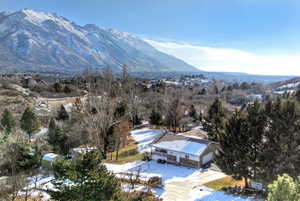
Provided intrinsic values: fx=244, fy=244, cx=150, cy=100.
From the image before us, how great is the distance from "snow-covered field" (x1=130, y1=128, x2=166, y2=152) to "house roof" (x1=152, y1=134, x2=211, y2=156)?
10.6 feet

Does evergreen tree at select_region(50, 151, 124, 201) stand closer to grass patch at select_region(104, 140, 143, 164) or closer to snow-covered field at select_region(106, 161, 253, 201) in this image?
snow-covered field at select_region(106, 161, 253, 201)

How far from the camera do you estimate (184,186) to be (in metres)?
22.9

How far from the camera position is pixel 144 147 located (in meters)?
35.9

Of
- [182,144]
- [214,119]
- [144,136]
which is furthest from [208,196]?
[144,136]

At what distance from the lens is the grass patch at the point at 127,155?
3084cm

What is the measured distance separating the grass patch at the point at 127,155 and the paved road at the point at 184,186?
867 centimetres

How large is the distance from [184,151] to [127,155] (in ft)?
26.9

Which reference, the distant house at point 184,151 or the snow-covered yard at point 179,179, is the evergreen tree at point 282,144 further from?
the distant house at point 184,151

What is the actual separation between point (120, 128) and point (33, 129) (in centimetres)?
1909

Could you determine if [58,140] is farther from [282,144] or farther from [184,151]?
[282,144]

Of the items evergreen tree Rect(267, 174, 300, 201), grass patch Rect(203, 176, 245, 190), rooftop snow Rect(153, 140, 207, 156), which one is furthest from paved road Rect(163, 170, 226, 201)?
evergreen tree Rect(267, 174, 300, 201)

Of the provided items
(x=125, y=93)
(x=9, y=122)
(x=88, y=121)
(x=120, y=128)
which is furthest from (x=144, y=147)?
(x=9, y=122)

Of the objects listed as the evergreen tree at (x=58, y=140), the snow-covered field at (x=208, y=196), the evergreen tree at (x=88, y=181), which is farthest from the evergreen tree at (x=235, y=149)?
the evergreen tree at (x=58, y=140)

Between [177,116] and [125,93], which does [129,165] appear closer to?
[177,116]
